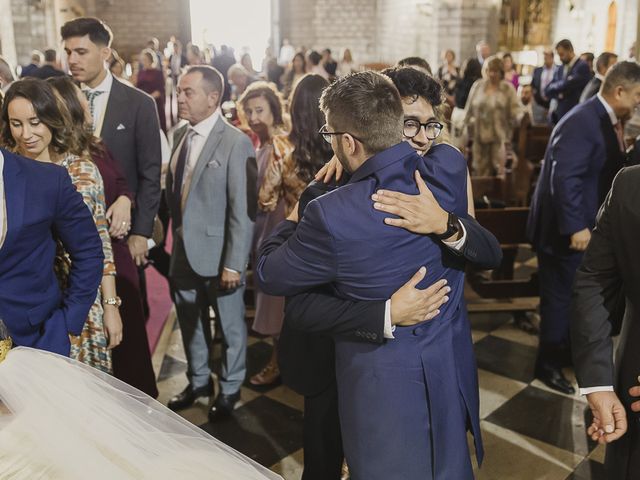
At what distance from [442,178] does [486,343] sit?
240 cm

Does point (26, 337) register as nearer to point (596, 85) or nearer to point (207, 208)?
point (207, 208)

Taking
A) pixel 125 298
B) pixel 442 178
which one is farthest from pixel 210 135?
pixel 442 178

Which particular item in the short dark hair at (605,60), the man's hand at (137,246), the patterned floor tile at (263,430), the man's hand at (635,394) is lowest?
the patterned floor tile at (263,430)

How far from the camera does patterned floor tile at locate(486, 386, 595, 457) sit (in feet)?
9.68

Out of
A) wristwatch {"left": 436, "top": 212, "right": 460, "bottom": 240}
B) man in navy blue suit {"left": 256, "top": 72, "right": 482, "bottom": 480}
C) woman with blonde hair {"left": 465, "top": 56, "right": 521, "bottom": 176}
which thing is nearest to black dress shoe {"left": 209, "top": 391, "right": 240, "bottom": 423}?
man in navy blue suit {"left": 256, "top": 72, "right": 482, "bottom": 480}

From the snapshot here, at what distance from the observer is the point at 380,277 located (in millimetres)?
1648

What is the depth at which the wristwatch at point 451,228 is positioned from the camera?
167 cm

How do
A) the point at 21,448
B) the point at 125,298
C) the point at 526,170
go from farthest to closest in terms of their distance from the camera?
the point at 526,170, the point at 125,298, the point at 21,448

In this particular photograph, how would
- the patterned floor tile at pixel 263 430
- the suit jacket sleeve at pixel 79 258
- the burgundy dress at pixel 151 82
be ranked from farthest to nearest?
the burgundy dress at pixel 151 82, the patterned floor tile at pixel 263 430, the suit jacket sleeve at pixel 79 258

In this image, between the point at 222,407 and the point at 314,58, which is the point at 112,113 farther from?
the point at 314,58

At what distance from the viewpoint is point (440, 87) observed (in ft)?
7.30

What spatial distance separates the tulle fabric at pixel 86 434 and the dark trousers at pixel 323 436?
0.65 meters

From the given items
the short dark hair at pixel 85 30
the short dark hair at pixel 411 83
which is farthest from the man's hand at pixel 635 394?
the short dark hair at pixel 85 30

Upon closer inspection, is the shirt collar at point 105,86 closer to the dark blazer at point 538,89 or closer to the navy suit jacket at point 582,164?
the navy suit jacket at point 582,164
